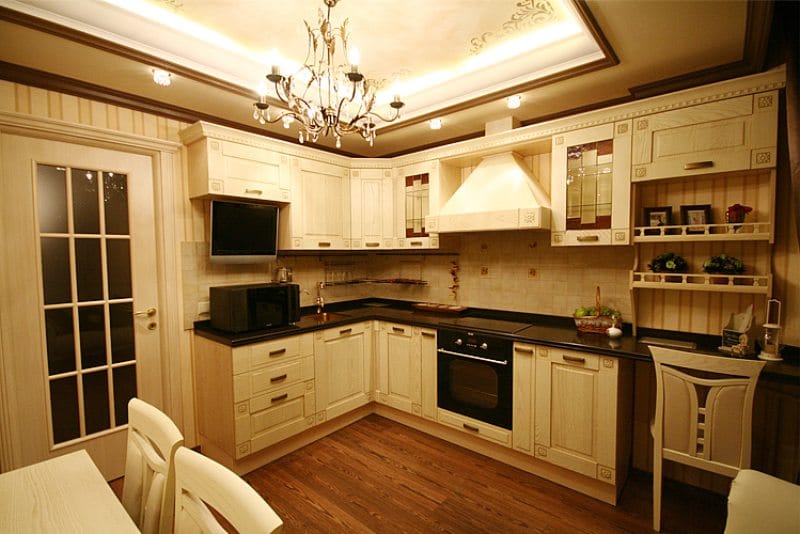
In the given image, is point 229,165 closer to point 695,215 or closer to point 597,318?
point 597,318

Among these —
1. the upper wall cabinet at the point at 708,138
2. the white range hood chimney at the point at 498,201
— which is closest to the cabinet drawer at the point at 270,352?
the white range hood chimney at the point at 498,201

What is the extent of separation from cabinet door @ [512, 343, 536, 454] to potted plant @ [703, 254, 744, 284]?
3.46ft

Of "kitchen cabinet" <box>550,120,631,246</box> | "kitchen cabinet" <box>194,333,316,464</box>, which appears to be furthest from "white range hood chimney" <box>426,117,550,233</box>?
"kitchen cabinet" <box>194,333,316,464</box>

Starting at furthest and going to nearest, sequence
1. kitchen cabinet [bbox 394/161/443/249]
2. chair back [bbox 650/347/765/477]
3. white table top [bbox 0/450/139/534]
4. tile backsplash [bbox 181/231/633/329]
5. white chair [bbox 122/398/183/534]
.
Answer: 1. kitchen cabinet [bbox 394/161/443/249]
2. tile backsplash [bbox 181/231/633/329]
3. chair back [bbox 650/347/765/477]
4. white chair [bbox 122/398/183/534]
5. white table top [bbox 0/450/139/534]

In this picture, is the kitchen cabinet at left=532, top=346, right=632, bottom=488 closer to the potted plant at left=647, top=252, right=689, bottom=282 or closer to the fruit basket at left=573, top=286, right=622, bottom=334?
the fruit basket at left=573, top=286, right=622, bottom=334

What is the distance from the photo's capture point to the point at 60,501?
1022 millimetres

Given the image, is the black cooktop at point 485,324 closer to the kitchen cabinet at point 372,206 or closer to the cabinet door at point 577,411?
the cabinet door at point 577,411

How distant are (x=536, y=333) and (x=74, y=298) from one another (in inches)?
117

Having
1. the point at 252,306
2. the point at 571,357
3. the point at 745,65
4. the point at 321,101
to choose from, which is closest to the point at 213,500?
the point at 321,101

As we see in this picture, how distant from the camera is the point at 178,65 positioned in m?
2.09

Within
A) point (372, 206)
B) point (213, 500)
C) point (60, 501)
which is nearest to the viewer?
point (213, 500)

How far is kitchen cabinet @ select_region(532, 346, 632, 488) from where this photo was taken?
2090 millimetres

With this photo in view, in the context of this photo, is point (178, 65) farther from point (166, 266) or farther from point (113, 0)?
point (166, 266)

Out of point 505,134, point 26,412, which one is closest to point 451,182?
point 505,134
